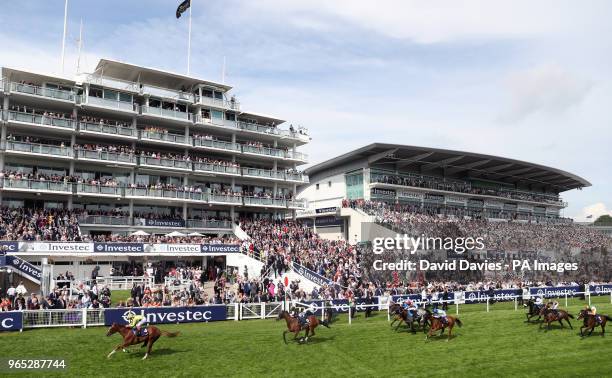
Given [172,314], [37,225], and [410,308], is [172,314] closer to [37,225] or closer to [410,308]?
[410,308]

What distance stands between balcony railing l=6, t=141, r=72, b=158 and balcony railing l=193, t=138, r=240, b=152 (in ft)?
33.0

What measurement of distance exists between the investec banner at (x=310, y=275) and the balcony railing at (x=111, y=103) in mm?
18650

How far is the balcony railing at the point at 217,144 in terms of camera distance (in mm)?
44844

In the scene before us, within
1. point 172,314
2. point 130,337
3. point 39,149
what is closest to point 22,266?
point 172,314

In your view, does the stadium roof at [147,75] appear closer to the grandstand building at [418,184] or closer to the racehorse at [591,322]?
the grandstand building at [418,184]

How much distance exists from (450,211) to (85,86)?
3849cm

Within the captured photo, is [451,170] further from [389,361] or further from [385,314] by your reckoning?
[389,361]

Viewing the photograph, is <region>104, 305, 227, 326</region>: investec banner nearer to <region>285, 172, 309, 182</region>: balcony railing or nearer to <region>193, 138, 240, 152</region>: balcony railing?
<region>193, 138, 240, 152</region>: balcony railing

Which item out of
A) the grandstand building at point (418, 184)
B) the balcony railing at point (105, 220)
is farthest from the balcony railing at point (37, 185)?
the grandstand building at point (418, 184)

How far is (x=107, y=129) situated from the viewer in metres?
40.4

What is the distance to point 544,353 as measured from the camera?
1562 centimetres

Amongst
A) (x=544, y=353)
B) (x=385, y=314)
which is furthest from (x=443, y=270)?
(x=544, y=353)
